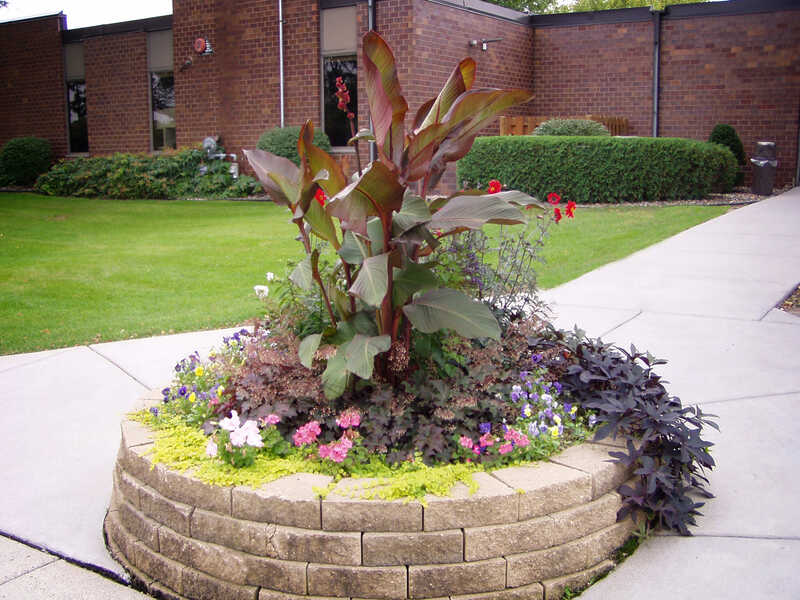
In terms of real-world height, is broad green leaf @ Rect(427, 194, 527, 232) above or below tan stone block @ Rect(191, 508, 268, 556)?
above

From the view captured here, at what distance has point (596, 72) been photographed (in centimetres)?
1803

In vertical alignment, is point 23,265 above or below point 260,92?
below

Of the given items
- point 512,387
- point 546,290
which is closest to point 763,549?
point 512,387

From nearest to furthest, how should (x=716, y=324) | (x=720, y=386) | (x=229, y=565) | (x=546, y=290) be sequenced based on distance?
(x=229, y=565) < (x=720, y=386) < (x=716, y=324) < (x=546, y=290)

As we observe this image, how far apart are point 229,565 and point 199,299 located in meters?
5.00

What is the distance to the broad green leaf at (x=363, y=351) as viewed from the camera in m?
2.72

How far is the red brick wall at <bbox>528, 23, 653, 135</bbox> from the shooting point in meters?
17.6

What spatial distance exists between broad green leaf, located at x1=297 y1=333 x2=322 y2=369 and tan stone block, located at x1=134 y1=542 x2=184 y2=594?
83 centimetres

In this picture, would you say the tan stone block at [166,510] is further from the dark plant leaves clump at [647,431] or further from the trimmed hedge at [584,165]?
the trimmed hedge at [584,165]

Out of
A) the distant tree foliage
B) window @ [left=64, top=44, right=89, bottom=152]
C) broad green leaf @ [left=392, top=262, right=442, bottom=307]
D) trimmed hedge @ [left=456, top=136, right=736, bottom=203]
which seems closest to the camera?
broad green leaf @ [left=392, top=262, right=442, bottom=307]

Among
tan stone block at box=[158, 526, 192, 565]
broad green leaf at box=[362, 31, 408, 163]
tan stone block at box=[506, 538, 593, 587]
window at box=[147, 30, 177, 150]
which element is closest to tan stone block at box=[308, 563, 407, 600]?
tan stone block at box=[506, 538, 593, 587]

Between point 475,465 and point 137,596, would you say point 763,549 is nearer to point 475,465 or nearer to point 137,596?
point 475,465

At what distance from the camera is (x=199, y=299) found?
7379 millimetres

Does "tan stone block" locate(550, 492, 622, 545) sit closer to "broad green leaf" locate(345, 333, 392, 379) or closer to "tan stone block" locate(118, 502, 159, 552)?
"broad green leaf" locate(345, 333, 392, 379)
